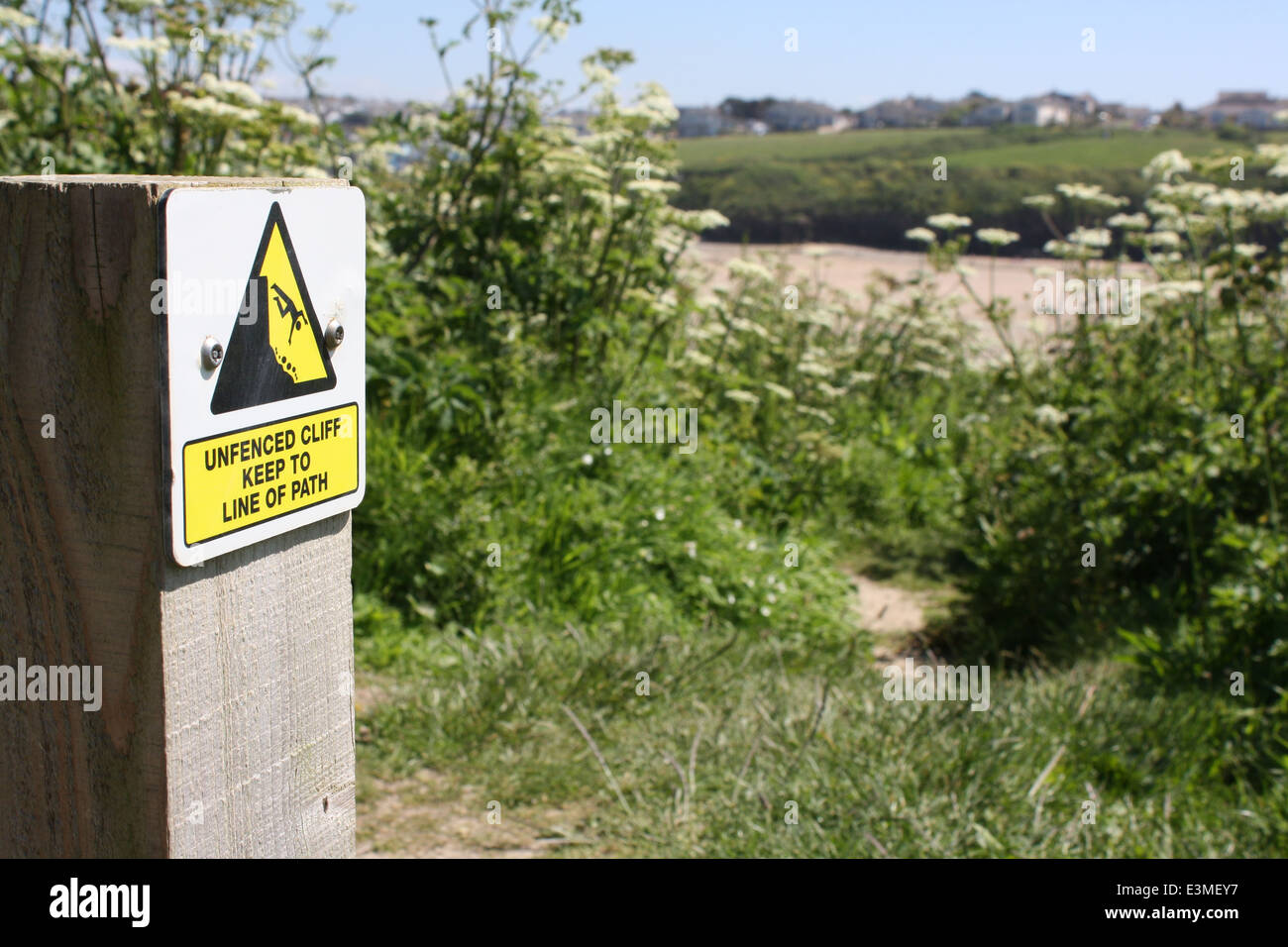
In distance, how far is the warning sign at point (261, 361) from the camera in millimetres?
1027

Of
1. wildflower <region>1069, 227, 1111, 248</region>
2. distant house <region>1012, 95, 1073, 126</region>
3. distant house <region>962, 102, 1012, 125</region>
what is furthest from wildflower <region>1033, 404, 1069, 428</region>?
distant house <region>1012, 95, 1073, 126</region>

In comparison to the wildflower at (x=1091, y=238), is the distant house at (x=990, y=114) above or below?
above

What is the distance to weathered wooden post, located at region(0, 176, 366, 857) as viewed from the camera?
1014 millimetres

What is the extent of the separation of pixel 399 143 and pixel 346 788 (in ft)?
17.9

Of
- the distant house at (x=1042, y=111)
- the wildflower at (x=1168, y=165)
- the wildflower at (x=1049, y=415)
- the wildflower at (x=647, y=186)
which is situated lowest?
the wildflower at (x=1049, y=415)

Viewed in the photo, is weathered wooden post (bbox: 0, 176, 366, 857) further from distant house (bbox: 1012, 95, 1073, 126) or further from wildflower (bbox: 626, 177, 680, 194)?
distant house (bbox: 1012, 95, 1073, 126)

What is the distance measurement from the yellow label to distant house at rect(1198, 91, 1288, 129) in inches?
563

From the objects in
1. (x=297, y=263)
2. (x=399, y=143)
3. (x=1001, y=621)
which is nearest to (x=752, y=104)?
(x=399, y=143)

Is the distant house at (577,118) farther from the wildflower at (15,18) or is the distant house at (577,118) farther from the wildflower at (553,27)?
the wildflower at (15,18)

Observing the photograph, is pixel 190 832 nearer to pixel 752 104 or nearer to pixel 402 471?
pixel 402 471

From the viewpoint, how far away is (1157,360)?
6129 mm

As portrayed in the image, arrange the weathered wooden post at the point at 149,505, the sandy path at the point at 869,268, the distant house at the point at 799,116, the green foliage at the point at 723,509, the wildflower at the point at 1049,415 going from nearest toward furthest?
1. the weathered wooden post at the point at 149,505
2. the green foliage at the point at 723,509
3. the wildflower at the point at 1049,415
4. the sandy path at the point at 869,268
5. the distant house at the point at 799,116


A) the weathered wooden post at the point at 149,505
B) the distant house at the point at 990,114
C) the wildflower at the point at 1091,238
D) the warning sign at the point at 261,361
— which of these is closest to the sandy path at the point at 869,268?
the wildflower at the point at 1091,238

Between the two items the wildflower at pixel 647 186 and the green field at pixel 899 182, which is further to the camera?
the green field at pixel 899 182
